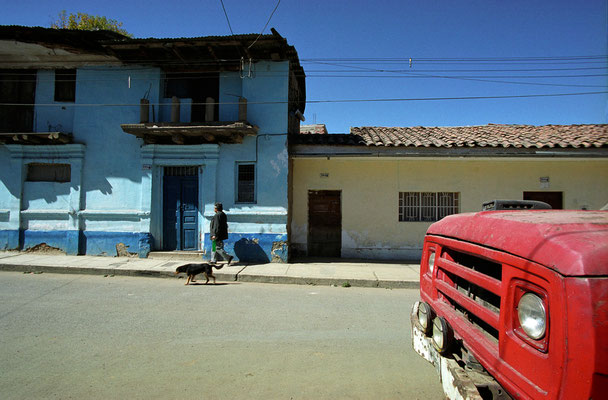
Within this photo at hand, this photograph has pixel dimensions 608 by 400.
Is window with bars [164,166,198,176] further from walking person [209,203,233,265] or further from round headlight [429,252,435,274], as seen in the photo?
round headlight [429,252,435,274]

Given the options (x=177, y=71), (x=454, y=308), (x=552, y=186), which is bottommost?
(x=454, y=308)

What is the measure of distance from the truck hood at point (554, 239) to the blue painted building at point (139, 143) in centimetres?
766

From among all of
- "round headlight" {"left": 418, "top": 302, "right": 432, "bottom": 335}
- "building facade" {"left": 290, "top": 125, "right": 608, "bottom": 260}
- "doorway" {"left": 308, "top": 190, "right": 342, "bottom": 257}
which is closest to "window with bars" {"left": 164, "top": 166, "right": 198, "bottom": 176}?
"building facade" {"left": 290, "top": 125, "right": 608, "bottom": 260}

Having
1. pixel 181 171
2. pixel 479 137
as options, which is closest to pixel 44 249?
pixel 181 171

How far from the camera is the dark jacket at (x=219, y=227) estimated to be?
8.78 metres

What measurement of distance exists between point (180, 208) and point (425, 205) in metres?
7.19

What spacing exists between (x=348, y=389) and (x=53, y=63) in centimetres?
1202

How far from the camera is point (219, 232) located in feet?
29.0

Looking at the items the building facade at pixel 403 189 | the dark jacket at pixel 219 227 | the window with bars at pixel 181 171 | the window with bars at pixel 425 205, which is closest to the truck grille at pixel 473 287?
the dark jacket at pixel 219 227

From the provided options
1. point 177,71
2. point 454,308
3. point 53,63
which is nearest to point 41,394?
point 454,308

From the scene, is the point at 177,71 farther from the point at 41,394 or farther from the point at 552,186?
the point at 552,186

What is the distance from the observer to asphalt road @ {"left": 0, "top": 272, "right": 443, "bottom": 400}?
3.02m

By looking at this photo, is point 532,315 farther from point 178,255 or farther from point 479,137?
point 479,137

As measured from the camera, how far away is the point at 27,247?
1018cm
